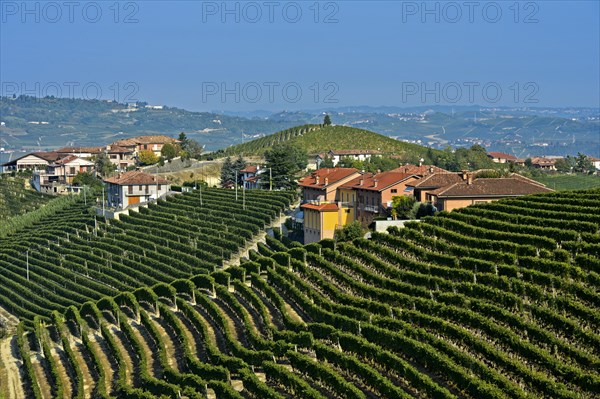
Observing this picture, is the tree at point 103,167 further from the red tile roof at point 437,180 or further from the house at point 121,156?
the red tile roof at point 437,180

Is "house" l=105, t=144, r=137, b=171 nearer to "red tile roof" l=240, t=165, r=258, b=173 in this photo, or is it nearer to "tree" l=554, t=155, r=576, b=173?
"red tile roof" l=240, t=165, r=258, b=173

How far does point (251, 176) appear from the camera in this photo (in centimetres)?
9169

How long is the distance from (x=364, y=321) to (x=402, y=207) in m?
20.9

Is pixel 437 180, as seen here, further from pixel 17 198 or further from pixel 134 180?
pixel 17 198

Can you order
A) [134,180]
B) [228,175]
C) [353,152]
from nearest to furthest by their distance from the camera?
[134,180]
[228,175]
[353,152]

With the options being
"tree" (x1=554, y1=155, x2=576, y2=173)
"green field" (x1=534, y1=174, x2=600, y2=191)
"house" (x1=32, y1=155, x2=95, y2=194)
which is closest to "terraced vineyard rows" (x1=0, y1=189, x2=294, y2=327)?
"green field" (x1=534, y1=174, x2=600, y2=191)

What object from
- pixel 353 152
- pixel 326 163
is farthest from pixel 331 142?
pixel 326 163

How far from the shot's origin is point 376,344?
3322cm

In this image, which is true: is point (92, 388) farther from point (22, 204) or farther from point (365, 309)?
point (22, 204)

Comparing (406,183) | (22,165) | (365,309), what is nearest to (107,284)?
(406,183)

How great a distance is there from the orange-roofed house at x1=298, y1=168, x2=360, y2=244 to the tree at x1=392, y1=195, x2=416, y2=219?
4.24 m

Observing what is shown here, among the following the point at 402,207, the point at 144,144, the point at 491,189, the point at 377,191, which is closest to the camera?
the point at 491,189

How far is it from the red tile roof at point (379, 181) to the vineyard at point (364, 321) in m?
7.12

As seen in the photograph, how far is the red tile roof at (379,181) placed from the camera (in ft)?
199
